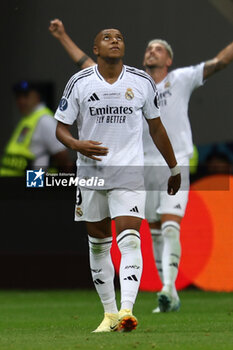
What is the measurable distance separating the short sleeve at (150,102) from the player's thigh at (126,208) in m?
0.56

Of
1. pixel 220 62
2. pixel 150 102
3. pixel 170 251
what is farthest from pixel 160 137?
pixel 220 62

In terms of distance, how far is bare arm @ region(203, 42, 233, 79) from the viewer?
975 centimetres

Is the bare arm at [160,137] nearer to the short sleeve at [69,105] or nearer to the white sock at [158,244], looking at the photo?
the short sleeve at [69,105]

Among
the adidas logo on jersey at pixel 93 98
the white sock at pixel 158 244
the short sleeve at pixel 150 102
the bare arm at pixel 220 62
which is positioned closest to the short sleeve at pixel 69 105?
the adidas logo on jersey at pixel 93 98

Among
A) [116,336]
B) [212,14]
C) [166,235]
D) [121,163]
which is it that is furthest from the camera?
[212,14]

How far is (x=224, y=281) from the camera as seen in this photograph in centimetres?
1192

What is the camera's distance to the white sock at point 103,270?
734 cm

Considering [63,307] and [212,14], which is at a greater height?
[212,14]

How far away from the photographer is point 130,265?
691cm

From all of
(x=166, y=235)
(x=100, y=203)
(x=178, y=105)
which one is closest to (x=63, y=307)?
(x=166, y=235)

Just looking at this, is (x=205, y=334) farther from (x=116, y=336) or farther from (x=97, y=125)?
(x=97, y=125)

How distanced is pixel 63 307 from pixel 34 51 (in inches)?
128

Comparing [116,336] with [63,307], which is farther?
[63,307]

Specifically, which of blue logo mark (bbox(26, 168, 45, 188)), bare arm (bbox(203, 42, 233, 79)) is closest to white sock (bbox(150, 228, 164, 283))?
blue logo mark (bbox(26, 168, 45, 188))
